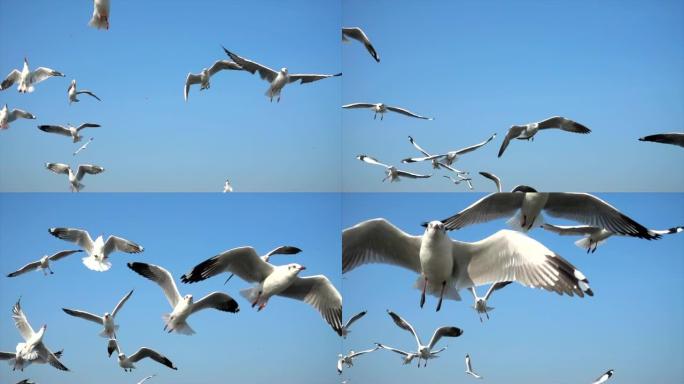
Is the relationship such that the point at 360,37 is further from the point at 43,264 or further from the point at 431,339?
the point at 43,264

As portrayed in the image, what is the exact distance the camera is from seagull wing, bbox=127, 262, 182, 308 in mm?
3508

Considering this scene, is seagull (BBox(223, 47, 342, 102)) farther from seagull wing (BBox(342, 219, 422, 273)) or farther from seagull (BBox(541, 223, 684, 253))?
seagull (BBox(541, 223, 684, 253))

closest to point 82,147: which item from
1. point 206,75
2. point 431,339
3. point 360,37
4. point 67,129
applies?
point 67,129

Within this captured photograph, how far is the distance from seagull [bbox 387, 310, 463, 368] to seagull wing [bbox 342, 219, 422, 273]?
298 mm

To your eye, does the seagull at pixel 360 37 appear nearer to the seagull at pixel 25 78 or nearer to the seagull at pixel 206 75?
the seagull at pixel 206 75

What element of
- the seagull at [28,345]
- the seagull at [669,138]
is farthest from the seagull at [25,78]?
the seagull at [669,138]

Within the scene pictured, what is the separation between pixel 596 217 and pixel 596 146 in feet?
0.99

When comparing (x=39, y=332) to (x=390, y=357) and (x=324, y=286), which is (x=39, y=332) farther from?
(x=390, y=357)

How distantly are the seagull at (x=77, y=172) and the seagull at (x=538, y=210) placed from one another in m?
1.60

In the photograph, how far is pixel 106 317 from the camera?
3.48m

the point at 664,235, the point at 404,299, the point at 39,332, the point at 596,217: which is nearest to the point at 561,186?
the point at 596,217

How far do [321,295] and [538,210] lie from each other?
1.15 meters

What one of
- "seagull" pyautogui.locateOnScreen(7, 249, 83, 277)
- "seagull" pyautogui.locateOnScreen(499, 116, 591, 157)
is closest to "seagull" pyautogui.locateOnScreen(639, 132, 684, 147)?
"seagull" pyautogui.locateOnScreen(499, 116, 591, 157)

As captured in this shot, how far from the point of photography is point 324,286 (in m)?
3.84
